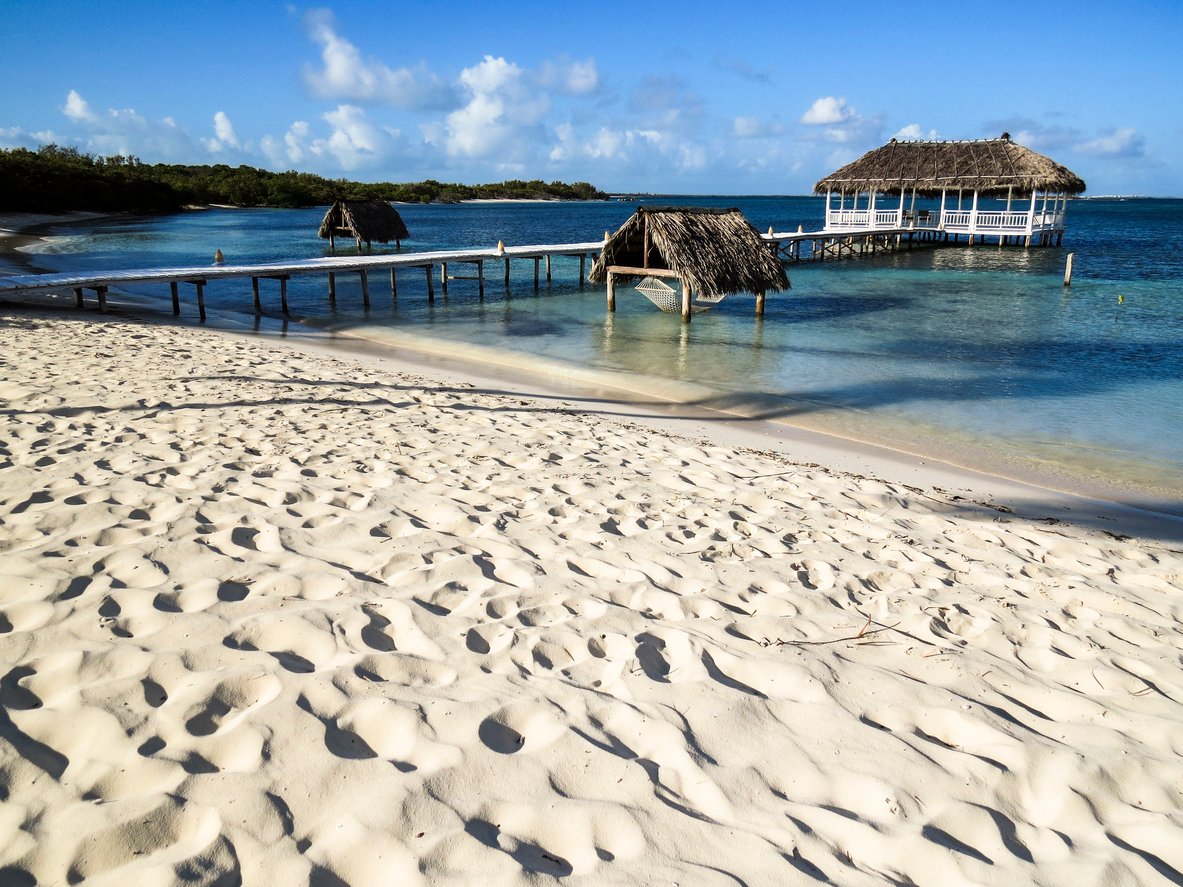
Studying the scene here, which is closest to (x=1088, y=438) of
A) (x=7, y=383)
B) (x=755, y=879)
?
(x=755, y=879)

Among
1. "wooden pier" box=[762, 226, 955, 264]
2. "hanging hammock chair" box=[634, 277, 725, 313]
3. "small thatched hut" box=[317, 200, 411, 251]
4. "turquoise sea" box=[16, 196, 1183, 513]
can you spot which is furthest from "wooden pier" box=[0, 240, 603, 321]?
"wooden pier" box=[762, 226, 955, 264]

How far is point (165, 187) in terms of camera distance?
67562 mm

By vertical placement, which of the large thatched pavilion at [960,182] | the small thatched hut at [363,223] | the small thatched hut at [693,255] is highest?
the large thatched pavilion at [960,182]

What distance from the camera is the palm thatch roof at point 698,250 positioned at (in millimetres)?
17062

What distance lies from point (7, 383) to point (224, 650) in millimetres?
6163

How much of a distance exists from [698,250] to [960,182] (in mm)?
22579

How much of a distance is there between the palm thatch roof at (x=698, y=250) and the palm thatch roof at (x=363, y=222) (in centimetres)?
1602

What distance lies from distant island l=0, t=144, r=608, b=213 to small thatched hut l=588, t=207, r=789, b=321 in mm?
49527

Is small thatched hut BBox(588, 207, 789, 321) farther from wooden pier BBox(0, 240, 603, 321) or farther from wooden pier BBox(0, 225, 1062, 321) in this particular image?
wooden pier BBox(0, 240, 603, 321)

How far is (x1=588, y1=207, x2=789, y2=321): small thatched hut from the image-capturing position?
17.1 meters

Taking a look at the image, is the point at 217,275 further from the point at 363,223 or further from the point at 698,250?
the point at 363,223

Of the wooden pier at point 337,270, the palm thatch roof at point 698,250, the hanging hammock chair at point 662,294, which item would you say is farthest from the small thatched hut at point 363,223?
the hanging hammock chair at point 662,294

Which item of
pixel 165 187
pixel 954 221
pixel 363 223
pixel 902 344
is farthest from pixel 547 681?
pixel 165 187

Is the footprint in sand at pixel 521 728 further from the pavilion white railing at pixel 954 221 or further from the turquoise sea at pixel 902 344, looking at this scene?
the pavilion white railing at pixel 954 221
